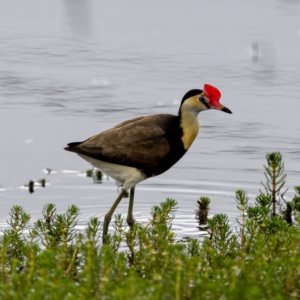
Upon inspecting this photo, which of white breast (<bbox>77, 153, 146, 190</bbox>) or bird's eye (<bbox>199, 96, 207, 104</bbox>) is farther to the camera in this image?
bird's eye (<bbox>199, 96, 207, 104</bbox>)

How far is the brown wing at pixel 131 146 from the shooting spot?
25.0 ft

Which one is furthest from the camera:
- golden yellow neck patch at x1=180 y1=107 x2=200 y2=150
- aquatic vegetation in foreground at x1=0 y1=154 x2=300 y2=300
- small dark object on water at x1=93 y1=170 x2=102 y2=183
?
small dark object on water at x1=93 y1=170 x2=102 y2=183

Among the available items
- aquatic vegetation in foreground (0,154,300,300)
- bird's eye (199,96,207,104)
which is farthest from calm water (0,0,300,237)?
aquatic vegetation in foreground (0,154,300,300)

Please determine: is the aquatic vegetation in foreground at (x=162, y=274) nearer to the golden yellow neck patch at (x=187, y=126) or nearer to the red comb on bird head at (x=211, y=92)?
the golden yellow neck patch at (x=187, y=126)

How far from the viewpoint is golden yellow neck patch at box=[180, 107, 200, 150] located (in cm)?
792

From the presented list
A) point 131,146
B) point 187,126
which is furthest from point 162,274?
point 187,126

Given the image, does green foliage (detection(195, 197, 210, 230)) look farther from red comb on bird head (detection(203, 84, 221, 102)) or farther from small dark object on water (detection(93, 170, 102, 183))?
small dark object on water (detection(93, 170, 102, 183))

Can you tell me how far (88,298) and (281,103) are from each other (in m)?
7.92

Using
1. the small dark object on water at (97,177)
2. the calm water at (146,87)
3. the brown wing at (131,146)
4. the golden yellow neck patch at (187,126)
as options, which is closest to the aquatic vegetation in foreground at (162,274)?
the brown wing at (131,146)

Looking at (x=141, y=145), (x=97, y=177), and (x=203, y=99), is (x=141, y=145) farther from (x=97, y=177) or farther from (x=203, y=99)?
(x=97, y=177)

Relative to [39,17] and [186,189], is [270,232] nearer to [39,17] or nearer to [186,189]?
[186,189]

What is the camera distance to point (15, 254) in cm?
571

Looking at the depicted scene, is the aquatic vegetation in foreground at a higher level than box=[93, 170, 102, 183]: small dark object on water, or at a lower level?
lower


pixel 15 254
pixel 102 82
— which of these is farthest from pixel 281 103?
pixel 15 254
